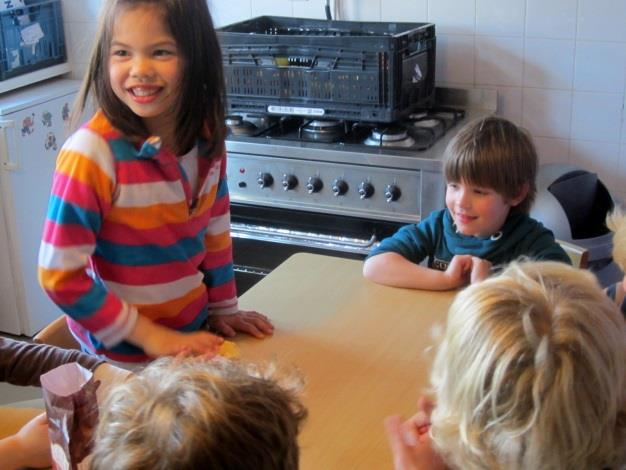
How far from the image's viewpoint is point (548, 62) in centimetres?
264

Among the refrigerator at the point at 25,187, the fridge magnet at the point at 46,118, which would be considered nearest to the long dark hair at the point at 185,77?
the refrigerator at the point at 25,187

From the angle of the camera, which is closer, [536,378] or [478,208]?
[536,378]

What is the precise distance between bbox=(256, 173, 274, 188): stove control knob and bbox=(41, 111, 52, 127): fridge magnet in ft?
2.98

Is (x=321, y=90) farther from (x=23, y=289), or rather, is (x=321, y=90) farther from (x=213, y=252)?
(x=23, y=289)

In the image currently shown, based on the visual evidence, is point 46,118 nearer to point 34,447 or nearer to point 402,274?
point 402,274

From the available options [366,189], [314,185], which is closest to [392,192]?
[366,189]

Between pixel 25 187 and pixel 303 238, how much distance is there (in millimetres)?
1047

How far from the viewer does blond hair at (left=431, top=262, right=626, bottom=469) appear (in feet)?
2.98

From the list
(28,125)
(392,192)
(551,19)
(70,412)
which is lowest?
(392,192)

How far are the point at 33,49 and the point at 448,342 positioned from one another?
8.58ft

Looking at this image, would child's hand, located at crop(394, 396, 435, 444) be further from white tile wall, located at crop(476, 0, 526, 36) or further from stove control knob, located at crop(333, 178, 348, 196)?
white tile wall, located at crop(476, 0, 526, 36)

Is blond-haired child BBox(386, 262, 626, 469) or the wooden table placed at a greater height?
blond-haired child BBox(386, 262, 626, 469)

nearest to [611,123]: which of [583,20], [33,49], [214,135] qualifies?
[583,20]

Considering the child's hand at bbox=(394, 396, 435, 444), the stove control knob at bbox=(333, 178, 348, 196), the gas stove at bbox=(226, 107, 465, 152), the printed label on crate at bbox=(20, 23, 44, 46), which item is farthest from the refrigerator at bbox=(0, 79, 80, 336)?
the child's hand at bbox=(394, 396, 435, 444)
